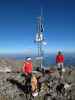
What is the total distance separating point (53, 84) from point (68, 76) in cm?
352

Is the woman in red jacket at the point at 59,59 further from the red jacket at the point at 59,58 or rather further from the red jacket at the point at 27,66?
the red jacket at the point at 27,66

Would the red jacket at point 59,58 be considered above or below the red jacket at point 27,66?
above

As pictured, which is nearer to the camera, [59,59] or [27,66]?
[27,66]

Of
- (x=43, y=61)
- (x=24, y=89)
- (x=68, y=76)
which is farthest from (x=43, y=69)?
(x=24, y=89)

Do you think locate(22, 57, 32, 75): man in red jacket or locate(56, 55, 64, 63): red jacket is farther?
locate(56, 55, 64, 63): red jacket

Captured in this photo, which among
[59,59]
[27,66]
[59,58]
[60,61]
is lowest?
[27,66]

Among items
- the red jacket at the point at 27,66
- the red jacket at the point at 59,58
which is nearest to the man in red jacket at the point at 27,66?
the red jacket at the point at 27,66

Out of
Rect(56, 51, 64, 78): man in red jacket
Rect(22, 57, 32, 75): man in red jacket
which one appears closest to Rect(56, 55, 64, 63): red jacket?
Rect(56, 51, 64, 78): man in red jacket

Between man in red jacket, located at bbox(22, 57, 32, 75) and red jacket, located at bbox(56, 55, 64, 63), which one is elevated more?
red jacket, located at bbox(56, 55, 64, 63)

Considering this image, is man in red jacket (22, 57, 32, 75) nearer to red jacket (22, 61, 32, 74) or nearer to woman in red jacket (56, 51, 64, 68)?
red jacket (22, 61, 32, 74)

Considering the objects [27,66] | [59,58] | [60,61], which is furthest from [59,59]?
[27,66]

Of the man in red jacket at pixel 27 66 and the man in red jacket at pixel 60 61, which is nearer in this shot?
the man in red jacket at pixel 27 66

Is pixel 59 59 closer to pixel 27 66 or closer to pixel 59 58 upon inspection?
pixel 59 58

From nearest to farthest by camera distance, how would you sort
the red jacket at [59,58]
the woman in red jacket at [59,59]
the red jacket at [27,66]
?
the red jacket at [27,66], the woman in red jacket at [59,59], the red jacket at [59,58]
